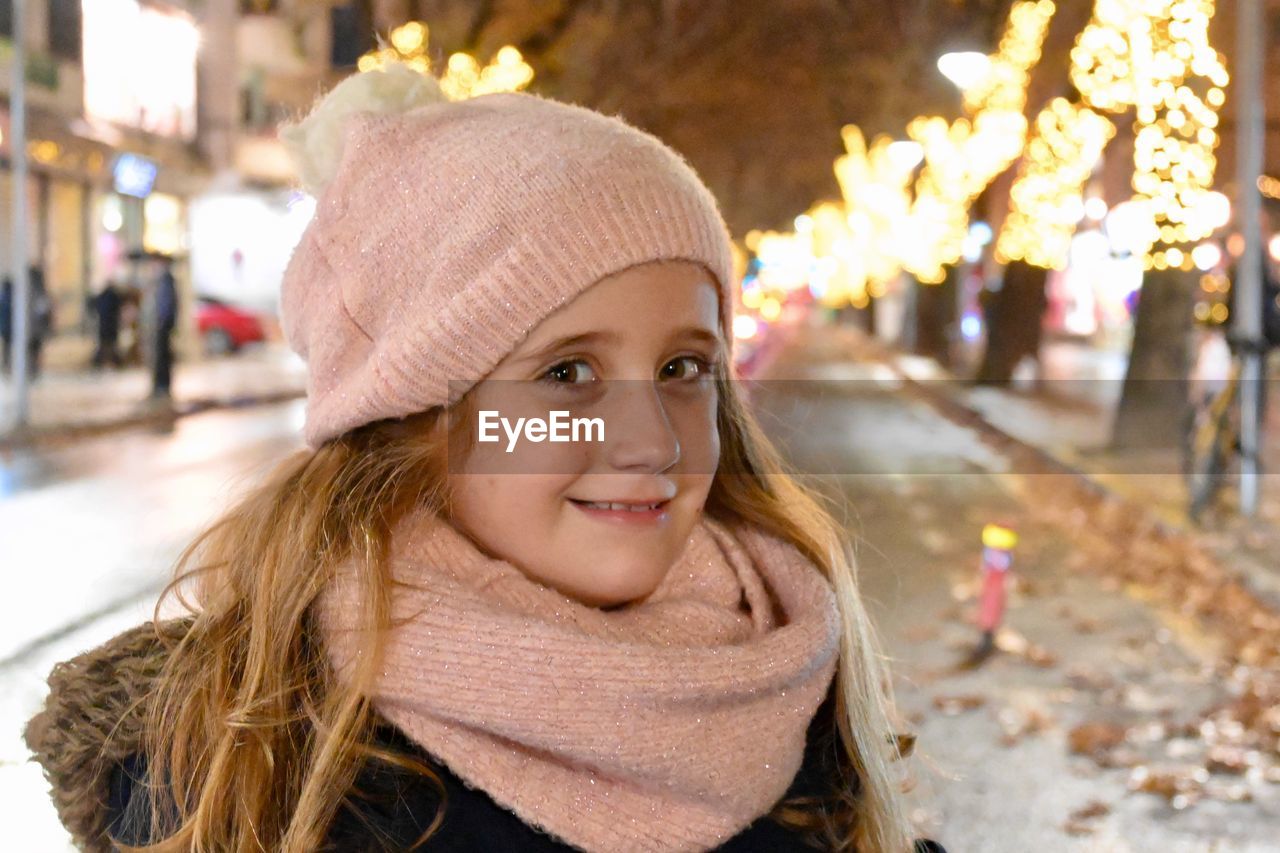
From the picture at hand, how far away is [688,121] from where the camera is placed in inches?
1321

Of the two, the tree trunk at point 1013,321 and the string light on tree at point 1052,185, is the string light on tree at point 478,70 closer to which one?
the string light on tree at point 1052,185

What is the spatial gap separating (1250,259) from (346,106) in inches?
409

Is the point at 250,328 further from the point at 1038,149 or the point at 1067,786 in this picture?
the point at 1067,786

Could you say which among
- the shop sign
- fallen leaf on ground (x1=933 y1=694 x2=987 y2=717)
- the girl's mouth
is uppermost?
the shop sign

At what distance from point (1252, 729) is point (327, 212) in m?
5.08

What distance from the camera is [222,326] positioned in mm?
35438

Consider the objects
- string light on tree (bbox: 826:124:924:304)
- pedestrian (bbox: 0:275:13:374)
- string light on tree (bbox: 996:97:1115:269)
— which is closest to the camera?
string light on tree (bbox: 996:97:1115:269)

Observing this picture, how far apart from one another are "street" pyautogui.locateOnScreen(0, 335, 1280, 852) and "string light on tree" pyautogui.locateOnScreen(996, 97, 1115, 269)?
6.39 metres

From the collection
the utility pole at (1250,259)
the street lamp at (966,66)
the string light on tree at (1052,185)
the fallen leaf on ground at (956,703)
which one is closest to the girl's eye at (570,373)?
the fallen leaf on ground at (956,703)

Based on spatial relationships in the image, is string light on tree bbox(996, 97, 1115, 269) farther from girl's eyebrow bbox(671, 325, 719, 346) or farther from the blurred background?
girl's eyebrow bbox(671, 325, 719, 346)

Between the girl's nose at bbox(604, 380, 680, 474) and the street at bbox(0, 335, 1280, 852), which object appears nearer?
the girl's nose at bbox(604, 380, 680, 474)

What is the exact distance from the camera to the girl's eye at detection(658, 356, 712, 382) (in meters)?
1.80

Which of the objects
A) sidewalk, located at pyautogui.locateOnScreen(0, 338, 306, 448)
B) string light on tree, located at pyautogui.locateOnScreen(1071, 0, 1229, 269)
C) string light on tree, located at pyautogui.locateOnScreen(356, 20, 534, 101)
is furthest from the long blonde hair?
string light on tree, located at pyautogui.locateOnScreen(356, 20, 534, 101)

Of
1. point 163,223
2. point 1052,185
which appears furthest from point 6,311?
point 1052,185
